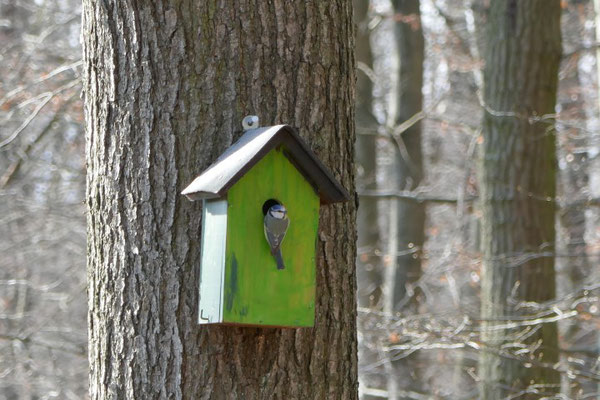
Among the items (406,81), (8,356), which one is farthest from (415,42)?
(8,356)

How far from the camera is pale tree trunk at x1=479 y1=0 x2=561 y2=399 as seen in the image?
21.1 feet

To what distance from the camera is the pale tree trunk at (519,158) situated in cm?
645

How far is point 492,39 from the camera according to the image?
6750mm

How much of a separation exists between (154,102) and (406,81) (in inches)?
292

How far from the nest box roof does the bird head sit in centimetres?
14

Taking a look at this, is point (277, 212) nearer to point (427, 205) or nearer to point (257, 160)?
point (257, 160)

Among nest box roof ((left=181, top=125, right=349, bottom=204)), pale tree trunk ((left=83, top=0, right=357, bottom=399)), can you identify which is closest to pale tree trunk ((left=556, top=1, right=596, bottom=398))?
pale tree trunk ((left=83, top=0, right=357, bottom=399))

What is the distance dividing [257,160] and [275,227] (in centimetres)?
20

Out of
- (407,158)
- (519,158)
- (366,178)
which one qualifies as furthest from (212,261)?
(366,178)

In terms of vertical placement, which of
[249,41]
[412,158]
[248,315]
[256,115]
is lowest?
[248,315]

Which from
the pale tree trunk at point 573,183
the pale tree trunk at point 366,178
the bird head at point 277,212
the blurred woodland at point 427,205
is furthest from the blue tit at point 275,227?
the pale tree trunk at point 366,178

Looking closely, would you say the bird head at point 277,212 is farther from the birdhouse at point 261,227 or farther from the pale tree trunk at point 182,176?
the pale tree trunk at point 182,176

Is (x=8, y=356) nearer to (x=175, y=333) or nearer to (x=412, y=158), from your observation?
(x=412, y=158)

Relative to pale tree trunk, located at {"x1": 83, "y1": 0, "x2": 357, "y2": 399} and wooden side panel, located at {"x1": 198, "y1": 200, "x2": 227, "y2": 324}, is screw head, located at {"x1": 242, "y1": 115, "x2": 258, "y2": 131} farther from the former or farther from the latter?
wooden side panel, located at {"x1": 198, "y1": 200, "x2": 227, "y2": 324}
